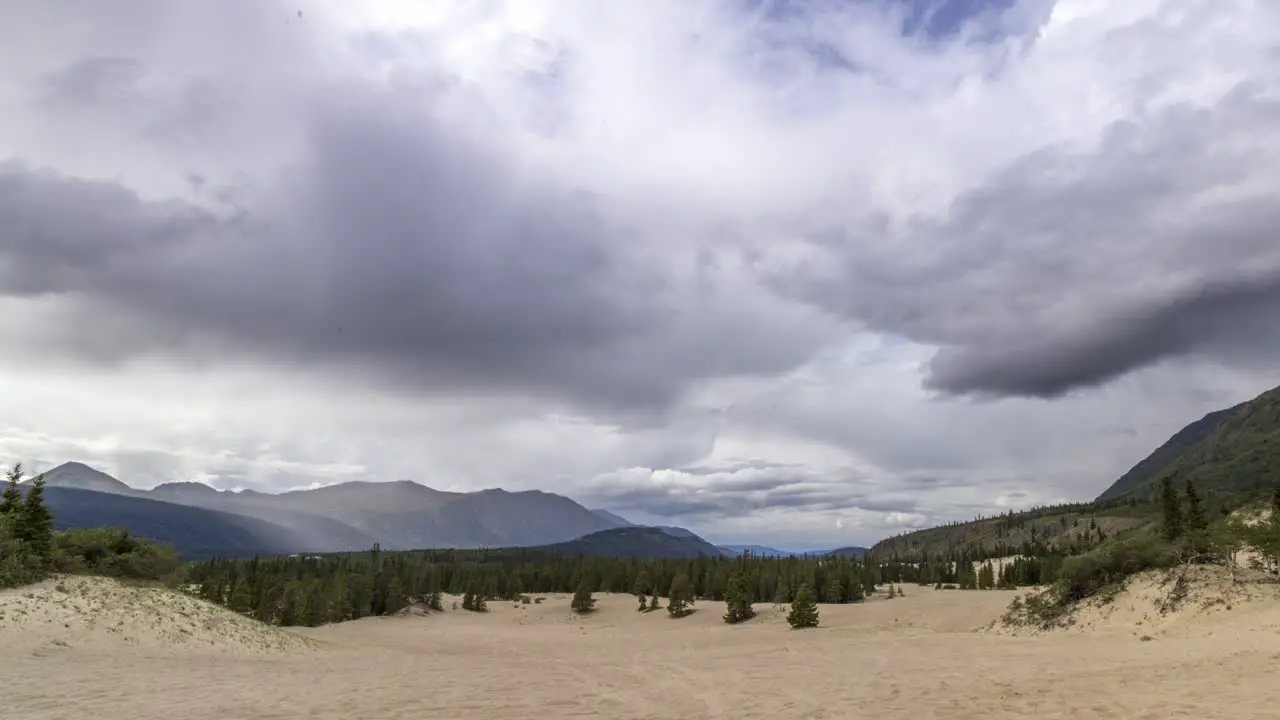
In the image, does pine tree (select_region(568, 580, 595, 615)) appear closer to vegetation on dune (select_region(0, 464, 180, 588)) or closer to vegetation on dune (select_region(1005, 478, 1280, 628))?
vegetation on dune (select_region(0, 464, 180, 588))

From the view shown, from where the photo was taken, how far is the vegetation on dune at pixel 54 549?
89.4 ft

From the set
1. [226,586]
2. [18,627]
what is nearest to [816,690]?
[18,627]

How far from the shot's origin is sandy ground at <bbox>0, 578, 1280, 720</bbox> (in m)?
15.1

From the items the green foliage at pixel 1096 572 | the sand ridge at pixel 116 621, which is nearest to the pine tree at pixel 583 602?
the sand ridge at pixel 116 621

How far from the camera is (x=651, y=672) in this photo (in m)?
24.7

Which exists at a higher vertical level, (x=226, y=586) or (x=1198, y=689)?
(x=1198, y=689)

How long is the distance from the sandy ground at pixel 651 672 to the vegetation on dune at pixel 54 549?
5.39 feet

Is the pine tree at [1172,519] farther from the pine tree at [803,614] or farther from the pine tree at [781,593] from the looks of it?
the pine tree at [781,593]

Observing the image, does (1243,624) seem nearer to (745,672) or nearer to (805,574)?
(745,672)

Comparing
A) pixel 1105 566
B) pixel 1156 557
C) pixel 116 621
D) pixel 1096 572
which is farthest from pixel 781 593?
pixel 116 621

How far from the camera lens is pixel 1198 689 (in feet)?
49.3

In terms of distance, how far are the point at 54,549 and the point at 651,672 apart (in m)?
25.9

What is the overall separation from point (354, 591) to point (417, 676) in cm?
5579

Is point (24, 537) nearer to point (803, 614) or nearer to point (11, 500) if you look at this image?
point (11, 500)
